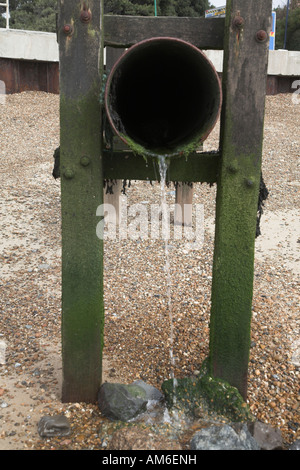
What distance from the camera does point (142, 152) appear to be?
7.34 feet

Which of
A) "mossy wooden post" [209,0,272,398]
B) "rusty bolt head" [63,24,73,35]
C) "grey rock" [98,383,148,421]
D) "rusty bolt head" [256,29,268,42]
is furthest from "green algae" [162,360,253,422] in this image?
"rusty bolt head" [63,24,73,35]

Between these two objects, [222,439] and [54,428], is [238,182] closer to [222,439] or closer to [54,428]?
[222,439]

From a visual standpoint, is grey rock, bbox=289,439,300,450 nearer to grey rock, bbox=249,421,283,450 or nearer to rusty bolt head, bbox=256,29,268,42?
grey rock, bbox=249,421,283,450

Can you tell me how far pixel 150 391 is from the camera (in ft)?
9.66

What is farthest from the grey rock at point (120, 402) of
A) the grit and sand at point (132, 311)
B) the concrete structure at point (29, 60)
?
the concrete structure at point (29, 60)

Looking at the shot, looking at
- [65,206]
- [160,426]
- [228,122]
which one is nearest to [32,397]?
[160,426]

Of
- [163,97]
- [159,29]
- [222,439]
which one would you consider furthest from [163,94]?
[222,439]

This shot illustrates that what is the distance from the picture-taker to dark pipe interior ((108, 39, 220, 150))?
2270mm

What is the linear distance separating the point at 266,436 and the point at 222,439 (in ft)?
1.00

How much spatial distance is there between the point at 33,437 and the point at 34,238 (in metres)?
3.84

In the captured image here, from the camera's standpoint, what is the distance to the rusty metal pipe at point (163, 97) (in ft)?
7.29

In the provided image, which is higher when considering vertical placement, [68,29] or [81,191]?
[68,29]

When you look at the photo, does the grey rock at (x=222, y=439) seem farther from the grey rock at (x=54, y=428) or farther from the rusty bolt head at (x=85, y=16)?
the rusty bolt head at (x=85, y=16)

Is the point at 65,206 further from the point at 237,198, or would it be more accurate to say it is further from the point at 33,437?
the point at 33,437
